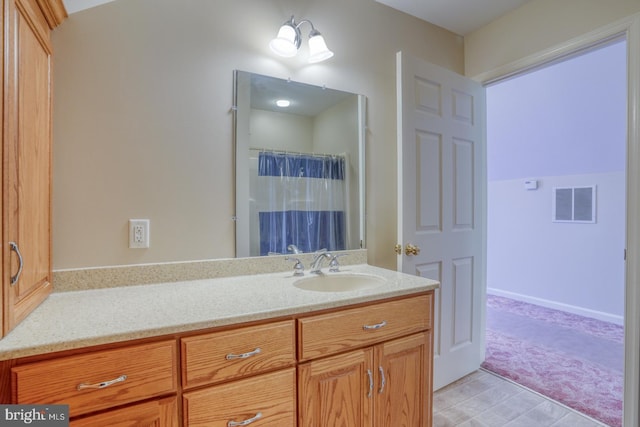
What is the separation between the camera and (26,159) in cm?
96

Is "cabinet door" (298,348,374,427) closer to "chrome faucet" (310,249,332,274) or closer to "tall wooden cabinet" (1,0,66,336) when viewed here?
"chrome faucet" (310,249,332,274)

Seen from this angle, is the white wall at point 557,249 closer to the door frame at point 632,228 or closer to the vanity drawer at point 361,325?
the door frame at point 632,228

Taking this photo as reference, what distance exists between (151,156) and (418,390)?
152 centimetres

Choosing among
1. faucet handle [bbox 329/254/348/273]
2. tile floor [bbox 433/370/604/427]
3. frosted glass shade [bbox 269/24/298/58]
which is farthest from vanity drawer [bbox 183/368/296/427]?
frosted glass shade [bbox 269/24/298/58]

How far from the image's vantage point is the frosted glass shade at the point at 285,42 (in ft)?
5.09

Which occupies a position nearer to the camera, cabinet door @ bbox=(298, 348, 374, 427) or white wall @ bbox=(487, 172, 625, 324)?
cabinet door @ bbox=(298, 348, 374, 427)

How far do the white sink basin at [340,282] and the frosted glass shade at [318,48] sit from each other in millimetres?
1127

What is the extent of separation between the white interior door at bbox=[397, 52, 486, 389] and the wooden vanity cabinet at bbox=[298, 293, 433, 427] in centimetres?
54

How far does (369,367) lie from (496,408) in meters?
1.17

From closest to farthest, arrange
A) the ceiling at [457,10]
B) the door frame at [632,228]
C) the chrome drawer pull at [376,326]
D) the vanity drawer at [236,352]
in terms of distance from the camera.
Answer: the vanity drawer at [236,352]
the chrome drawer pull at [376,326]
the door frame at [632,228]
the ceiling at [457,10]

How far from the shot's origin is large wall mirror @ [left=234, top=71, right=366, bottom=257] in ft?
5.14

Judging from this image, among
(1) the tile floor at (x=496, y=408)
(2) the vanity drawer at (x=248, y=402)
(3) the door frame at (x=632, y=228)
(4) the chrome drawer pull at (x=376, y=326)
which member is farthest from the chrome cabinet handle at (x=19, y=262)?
(3) the door frame at (x=632, y=228)

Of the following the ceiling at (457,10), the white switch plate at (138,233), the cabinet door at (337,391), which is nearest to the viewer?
the cabinet door at (337,391)

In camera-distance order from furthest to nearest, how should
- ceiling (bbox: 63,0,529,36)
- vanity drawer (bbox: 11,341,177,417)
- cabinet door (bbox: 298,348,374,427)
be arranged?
1. ceiling (bbox: 63,0,529,36)
2. cabinet door (bbox: 298,348,374,427)
3. vanity drawer (bbox: 11,341,177,417)
